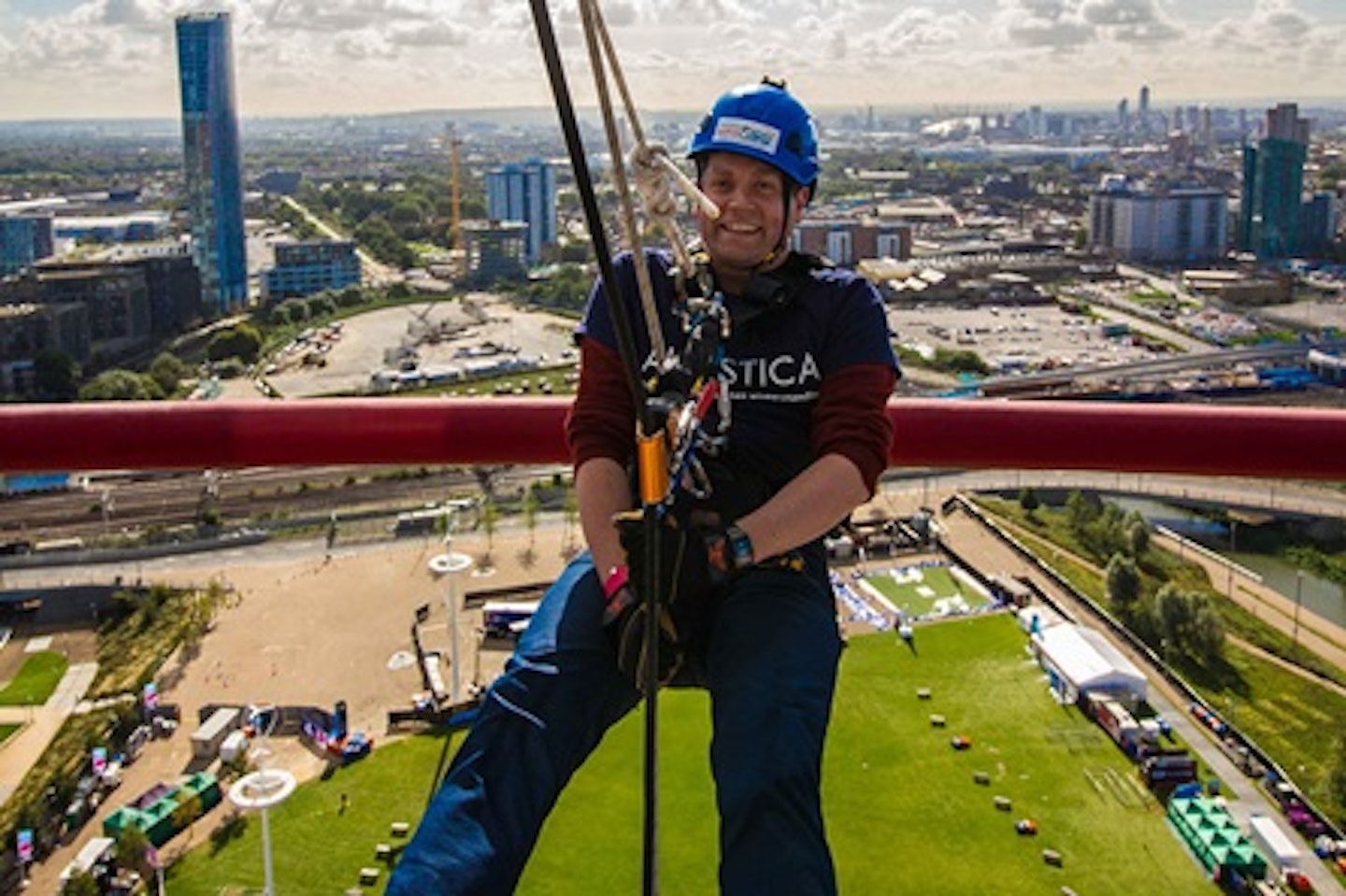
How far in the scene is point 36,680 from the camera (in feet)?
24.5

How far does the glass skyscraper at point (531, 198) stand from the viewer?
2425 cm

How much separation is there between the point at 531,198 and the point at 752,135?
78.6ft

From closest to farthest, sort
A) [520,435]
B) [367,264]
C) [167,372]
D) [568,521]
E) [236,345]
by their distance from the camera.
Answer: [520,435] < [568,521] < [167,372] < [236,345] < [367,264]

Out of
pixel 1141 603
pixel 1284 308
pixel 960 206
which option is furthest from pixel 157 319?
pixel 960 206

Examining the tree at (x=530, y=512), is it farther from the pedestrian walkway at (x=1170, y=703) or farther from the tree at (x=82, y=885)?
the tree at (x=82, y=885)

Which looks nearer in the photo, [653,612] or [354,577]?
[653,612]

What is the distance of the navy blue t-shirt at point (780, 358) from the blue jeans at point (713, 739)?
10cm

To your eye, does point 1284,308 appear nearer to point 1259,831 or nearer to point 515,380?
point 515,380

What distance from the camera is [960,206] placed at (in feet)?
110

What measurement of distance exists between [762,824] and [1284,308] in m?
22.6

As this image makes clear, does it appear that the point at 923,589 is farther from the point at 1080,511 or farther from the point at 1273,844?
the point at 1273,844

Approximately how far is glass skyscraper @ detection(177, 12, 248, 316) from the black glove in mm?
18659

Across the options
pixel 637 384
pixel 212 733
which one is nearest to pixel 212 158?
pixel 212 733

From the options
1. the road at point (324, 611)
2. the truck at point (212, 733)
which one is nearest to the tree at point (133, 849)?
the road at point (324, 611)
